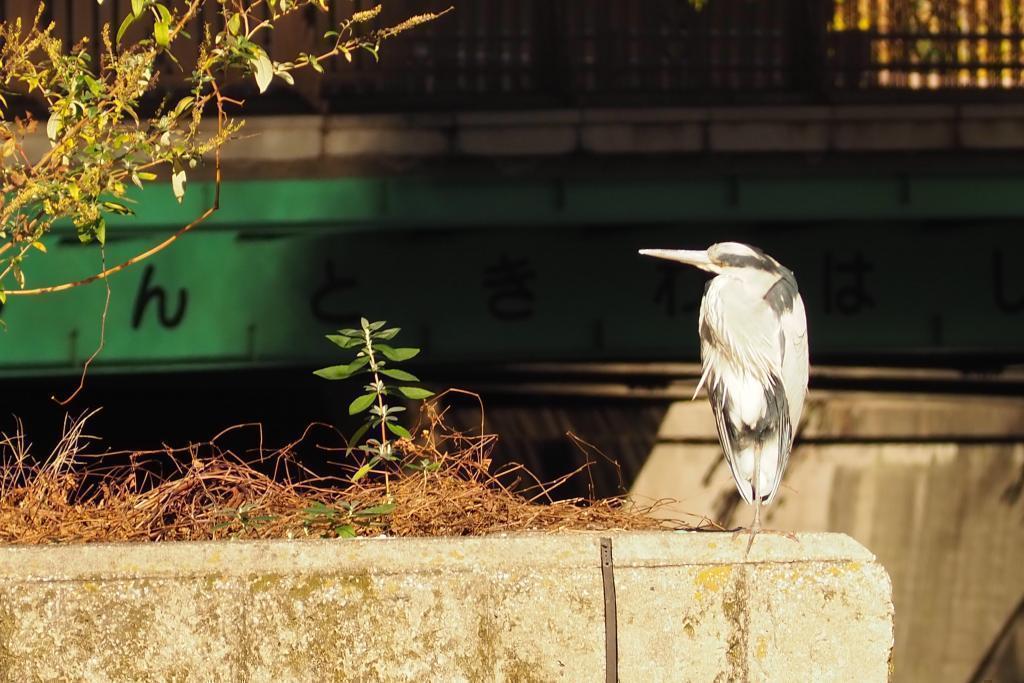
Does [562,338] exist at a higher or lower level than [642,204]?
lower

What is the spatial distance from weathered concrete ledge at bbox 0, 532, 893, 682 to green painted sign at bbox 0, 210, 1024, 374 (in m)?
5.69

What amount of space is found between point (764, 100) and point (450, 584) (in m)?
6.69

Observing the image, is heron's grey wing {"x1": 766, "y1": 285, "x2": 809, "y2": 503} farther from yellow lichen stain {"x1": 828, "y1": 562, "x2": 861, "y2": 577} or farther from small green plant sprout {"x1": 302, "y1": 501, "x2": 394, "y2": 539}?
small green plant sprout {"x1": 302, "y1": 501, "x2": 394, "y2": 539}

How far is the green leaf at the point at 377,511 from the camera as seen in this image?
11.9ft

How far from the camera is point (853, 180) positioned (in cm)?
923

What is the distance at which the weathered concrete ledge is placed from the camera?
3.22m

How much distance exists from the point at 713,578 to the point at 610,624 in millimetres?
259

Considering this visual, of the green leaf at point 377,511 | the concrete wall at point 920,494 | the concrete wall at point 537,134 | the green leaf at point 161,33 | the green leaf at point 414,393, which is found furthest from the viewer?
the concrete wall at point 920,494

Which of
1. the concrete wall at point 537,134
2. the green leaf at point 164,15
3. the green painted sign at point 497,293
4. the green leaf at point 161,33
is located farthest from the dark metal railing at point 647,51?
the green leaf at point 161,33

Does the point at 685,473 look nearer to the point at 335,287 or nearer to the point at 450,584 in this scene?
the point at 335,287

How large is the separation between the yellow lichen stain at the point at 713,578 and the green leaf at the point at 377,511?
0.82 meters

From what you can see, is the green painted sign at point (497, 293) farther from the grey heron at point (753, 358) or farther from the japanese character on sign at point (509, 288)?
the grey heron at point (753, 358)

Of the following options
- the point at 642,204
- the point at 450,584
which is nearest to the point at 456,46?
the point at 642,204

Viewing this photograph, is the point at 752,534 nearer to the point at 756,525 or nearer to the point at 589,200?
the point at 756,525
